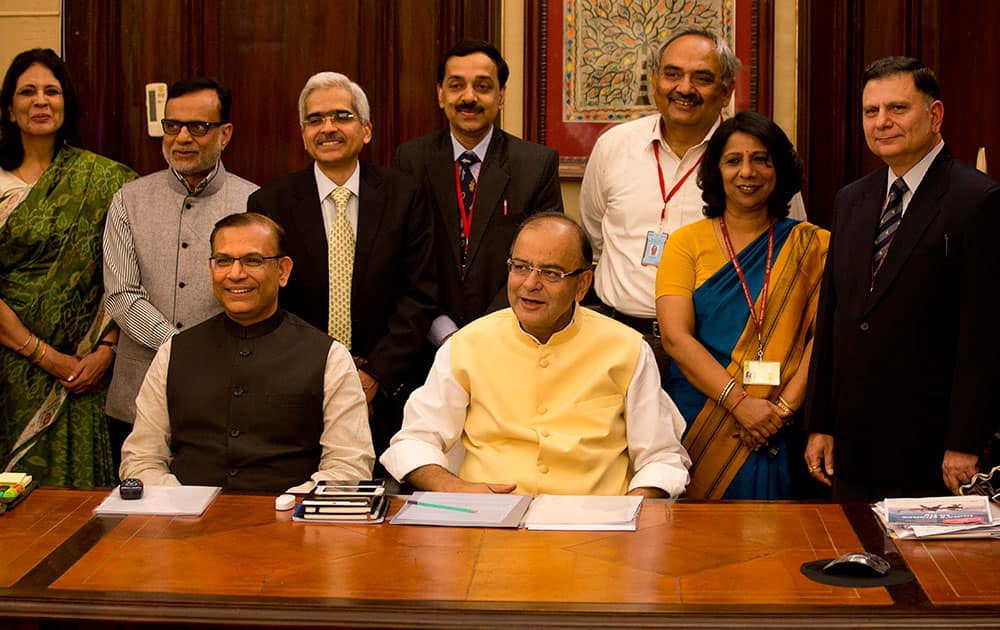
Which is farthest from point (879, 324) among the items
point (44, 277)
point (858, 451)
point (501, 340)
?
point (44, 277)

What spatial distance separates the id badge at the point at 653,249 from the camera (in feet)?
11.9

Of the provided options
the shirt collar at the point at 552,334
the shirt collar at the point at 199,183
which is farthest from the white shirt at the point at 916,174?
the shirt collar at the point at 199,183

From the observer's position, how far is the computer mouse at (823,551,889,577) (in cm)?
199

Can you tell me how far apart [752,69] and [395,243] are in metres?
1.64

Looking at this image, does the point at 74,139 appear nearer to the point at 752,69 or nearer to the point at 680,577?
the point at 752,69

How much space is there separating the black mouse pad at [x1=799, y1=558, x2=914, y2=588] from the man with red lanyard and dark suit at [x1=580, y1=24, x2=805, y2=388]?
164 centimetres

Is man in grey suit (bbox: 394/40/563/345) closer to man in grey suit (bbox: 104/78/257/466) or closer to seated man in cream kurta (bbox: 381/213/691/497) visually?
man in grey suit (bbox: 104/78/257/466)

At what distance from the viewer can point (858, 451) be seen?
304 centimetres

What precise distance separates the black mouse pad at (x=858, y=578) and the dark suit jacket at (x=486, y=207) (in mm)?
1707

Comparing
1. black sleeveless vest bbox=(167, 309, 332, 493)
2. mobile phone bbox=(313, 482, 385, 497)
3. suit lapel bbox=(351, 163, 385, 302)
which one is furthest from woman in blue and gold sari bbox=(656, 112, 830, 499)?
mobile phone bbox=(313, 482, 385, 497)

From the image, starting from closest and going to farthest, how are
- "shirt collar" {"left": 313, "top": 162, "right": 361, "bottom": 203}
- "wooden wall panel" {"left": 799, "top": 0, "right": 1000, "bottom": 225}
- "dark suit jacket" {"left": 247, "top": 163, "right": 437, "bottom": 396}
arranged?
"dark suit jacket" {"left": 247, "top": 163, "right": 437, "bottom": 396}, "shirt collar" {"left": 313, "top": 162, "right": 361, "bottom": 203}, "wooden wall panel" {"left": 799, "top": 0, "right": 1000, "bottom": 225}

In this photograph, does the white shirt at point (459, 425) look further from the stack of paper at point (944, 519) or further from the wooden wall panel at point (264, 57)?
the wooden wall panel at point (264, 57)

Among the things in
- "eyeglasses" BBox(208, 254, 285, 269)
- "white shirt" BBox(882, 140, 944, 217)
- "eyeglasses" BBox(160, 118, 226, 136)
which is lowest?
"eyeglasses" BBox(208, 254, 285, 269)

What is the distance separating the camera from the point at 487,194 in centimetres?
367
